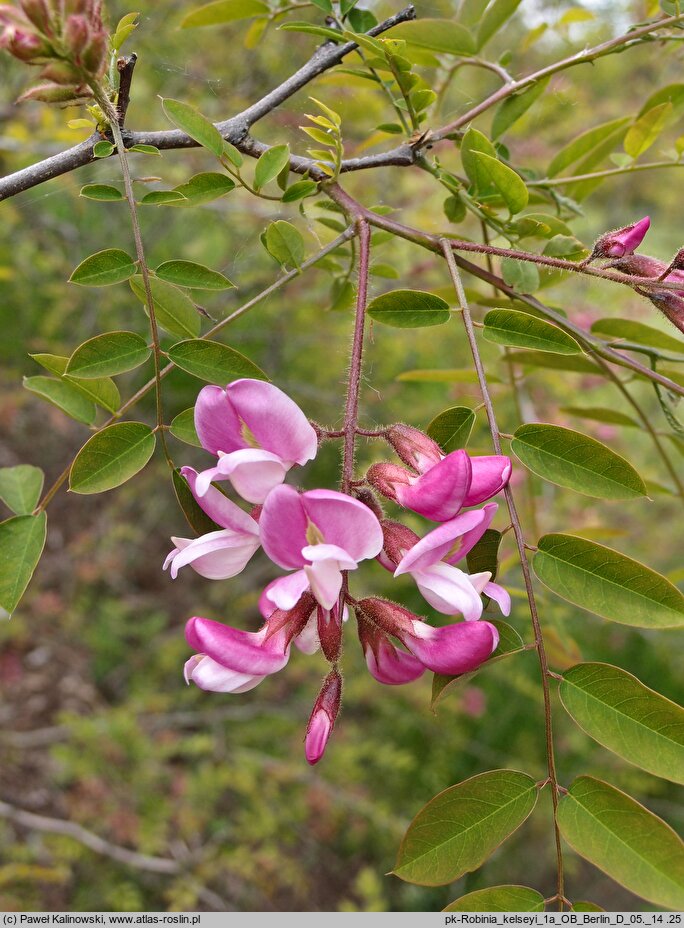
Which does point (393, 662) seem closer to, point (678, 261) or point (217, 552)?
point (217, 552)

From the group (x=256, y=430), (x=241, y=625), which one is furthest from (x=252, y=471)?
(x=241, y=625)

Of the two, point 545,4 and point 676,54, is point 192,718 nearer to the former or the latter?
point 676,54

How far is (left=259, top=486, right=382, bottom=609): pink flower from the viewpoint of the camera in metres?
0.57

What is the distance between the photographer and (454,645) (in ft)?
1.98

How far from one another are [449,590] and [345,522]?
0.10 metres

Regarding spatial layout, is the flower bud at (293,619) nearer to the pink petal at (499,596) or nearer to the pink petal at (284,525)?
the pink petal at (284,525)

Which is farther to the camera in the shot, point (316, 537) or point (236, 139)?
point (236, 139)

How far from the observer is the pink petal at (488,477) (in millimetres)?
608

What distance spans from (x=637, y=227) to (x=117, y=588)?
265cm

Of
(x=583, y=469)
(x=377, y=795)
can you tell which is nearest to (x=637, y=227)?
(x=583, y=469)

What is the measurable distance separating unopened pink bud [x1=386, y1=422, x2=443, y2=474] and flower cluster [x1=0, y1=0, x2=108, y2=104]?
0.38 metres

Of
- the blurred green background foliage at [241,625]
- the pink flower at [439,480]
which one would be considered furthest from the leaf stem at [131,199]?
the blurred green background foliage at [241,625]

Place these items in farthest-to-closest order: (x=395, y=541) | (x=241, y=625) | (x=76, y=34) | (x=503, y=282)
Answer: (x=241, y=625) < (x=503, y=282) < (x=395, y=541) < (x=76, y=34)

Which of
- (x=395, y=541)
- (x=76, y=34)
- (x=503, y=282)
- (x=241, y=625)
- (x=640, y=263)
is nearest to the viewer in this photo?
(x=76, y=34)
